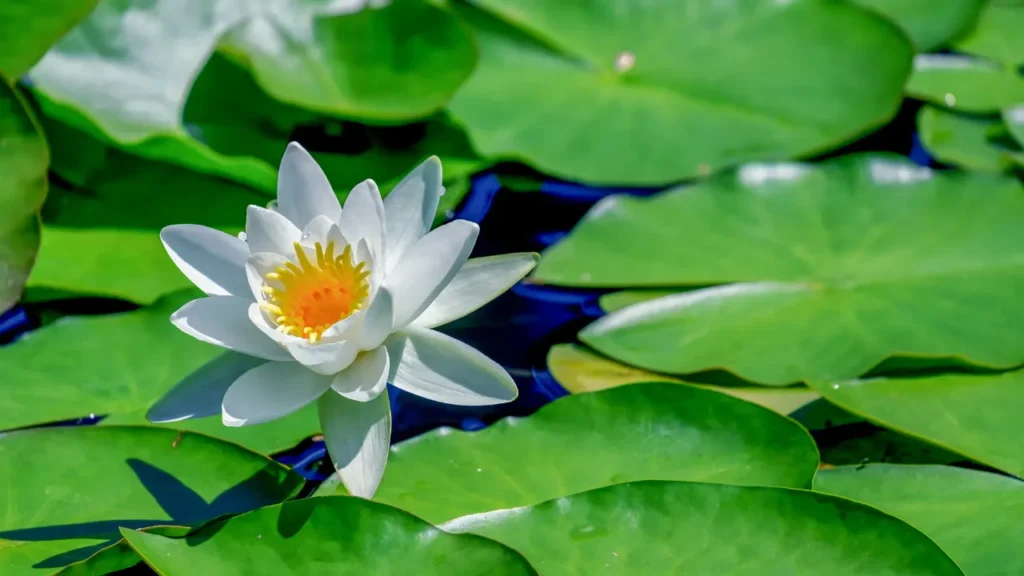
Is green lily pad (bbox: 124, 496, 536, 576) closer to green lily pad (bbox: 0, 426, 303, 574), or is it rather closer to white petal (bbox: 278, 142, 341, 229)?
green lily pad (bbox: 0, 426, 303, 574)

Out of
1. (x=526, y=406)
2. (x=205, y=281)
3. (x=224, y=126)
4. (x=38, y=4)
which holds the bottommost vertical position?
(x=526, y=406)

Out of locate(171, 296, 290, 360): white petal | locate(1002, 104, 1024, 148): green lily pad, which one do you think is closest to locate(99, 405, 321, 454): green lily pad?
locate(171, 296, 290, 360): white petal

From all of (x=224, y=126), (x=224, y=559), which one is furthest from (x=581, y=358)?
(x=224, y=126)

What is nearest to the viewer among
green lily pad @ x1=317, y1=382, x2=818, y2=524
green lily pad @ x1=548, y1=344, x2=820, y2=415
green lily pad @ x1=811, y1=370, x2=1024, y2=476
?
green lily pad @ x1=317, y1=382, x2=818, y2=524

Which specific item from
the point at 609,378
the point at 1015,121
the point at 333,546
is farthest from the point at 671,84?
the point at 333,546

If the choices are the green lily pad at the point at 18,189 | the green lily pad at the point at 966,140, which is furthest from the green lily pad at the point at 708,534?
the green lily pad at the point at 966,140

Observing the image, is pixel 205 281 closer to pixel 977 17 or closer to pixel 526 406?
pixel 526 406

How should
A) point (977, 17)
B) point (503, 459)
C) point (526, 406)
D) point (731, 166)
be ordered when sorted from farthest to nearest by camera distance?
point (977, 17) → point (731, 166) → point (526, 406) → point (503, 459)
